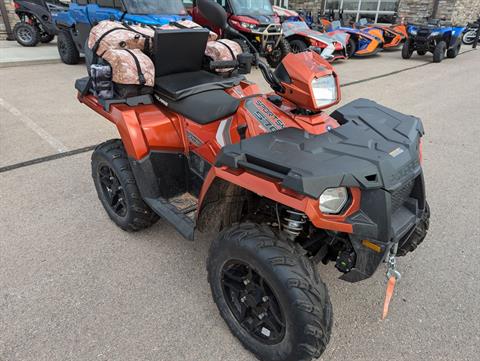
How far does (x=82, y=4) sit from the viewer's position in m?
7.84

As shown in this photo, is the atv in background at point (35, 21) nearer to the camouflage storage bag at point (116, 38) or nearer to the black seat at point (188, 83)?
the camouflage storage bag at point (116, 38)

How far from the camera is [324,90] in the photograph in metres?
1.88

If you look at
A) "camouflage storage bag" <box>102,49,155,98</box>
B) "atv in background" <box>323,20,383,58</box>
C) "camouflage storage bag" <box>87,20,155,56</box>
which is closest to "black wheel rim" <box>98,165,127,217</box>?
"camouflage storage bag" <box>102,49,155,98</box>

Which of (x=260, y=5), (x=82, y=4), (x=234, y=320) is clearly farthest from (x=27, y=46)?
(x=234, y=320)

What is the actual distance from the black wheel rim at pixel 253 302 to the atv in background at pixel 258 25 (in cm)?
755

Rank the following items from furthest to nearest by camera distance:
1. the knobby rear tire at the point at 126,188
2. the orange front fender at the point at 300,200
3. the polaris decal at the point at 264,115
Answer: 1. the knobby rear tire at the point at 126,188
2. the polaris decal at the point at 264,115
3. the orange front fender at the point at 300,200

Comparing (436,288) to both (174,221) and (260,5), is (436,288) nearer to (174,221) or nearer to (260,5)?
(174,221)

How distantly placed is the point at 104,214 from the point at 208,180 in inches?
64.2

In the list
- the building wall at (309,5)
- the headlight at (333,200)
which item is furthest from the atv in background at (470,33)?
the headlight at (333,200)

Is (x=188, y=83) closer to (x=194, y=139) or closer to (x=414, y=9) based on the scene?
(x=194, y=139)

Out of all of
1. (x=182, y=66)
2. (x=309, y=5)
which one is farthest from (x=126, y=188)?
(x=309, y=5)

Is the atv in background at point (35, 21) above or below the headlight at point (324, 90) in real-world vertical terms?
below

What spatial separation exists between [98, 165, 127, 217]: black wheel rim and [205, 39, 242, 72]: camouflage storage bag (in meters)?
1.19

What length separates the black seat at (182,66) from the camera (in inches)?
97.6
